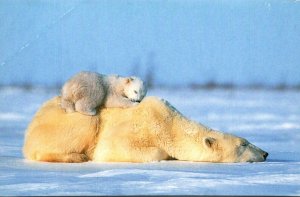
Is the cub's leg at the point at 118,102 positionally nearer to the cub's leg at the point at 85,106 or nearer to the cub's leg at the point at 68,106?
the cub's leg at the point at 85,106

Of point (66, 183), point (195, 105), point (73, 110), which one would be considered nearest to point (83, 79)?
point (73, 110)

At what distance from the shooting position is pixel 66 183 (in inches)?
248

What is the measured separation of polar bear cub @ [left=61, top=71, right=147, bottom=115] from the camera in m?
8.25

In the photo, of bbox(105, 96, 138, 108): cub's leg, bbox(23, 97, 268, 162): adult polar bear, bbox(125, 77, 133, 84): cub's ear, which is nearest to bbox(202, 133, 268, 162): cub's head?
bbox(23, 97, 268, 162): adult polar bear

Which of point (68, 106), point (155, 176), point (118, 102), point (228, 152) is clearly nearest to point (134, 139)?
point (118, 102)

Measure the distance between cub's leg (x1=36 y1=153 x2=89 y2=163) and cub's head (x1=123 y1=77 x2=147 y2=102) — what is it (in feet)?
3.22

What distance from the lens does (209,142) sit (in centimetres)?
812

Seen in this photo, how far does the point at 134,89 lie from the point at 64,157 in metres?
1.21

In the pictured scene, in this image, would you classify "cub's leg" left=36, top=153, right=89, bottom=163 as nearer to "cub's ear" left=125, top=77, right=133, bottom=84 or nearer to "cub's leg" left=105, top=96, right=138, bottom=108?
"cub's leg" left=105, top=96, right=138, bottom=108

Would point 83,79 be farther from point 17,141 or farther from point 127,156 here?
point 17,141

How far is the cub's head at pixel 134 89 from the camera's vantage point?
28.4 feet

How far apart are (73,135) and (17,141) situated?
11.1ft

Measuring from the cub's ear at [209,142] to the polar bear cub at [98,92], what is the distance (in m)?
0.99

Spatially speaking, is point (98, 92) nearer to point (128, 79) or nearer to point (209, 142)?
point (128, 79)
